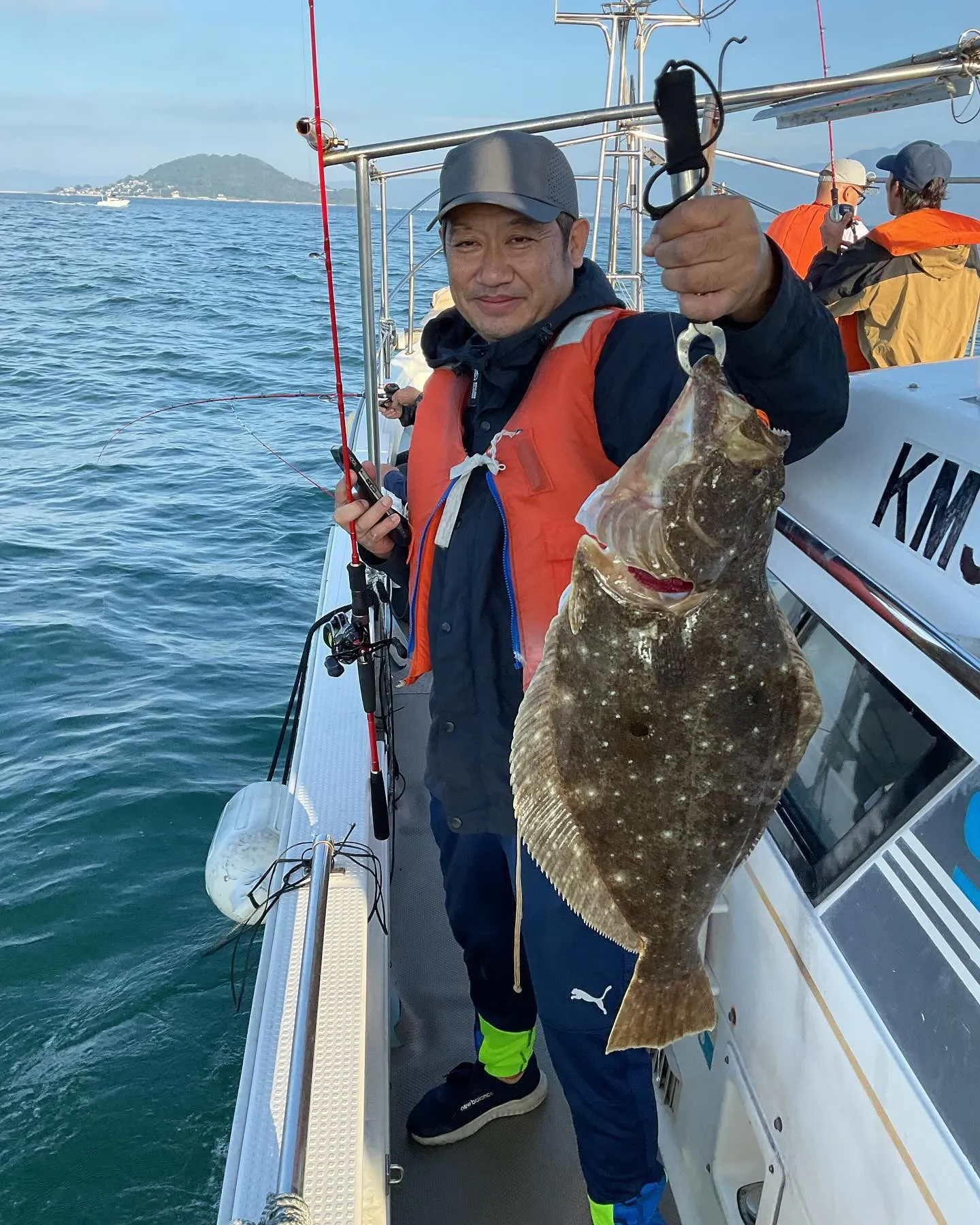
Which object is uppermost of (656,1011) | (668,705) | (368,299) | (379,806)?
(368,299)

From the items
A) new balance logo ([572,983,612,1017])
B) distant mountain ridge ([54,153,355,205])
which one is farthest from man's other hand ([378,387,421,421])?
distant mountain ridge ([54,153,355,205])

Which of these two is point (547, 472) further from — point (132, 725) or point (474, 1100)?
point (132, 725)

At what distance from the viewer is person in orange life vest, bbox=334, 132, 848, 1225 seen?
80.6 inches

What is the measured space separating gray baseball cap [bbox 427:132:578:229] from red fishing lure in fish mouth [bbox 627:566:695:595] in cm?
101

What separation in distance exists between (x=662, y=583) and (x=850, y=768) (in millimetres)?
725

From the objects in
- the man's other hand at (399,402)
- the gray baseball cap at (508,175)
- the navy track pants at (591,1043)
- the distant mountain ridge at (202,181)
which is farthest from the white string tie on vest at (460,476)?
the distant mountain ridge at (202,181)

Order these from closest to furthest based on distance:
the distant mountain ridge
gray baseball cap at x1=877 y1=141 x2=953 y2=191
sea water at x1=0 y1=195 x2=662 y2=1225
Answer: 1. sea water at x1=0 y1=195 x2=662 y2=1225
2. gray baseball cap at x1=877 y1=141 x2=953 y2=191
3. the distant mountain ridge

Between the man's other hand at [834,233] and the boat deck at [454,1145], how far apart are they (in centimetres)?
374

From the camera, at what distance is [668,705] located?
1.56 m

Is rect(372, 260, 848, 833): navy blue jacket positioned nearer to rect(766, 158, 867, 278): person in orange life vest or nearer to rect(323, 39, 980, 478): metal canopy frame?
rect(323, 39, 980, 478): metal canopy frame

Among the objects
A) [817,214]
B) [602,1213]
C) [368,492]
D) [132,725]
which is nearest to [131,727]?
[132,725]

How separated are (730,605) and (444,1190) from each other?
89.7 inches

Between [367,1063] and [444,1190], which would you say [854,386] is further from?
[444,1190]

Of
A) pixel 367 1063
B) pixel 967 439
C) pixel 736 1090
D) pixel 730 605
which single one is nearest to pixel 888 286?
pixel 967 439
